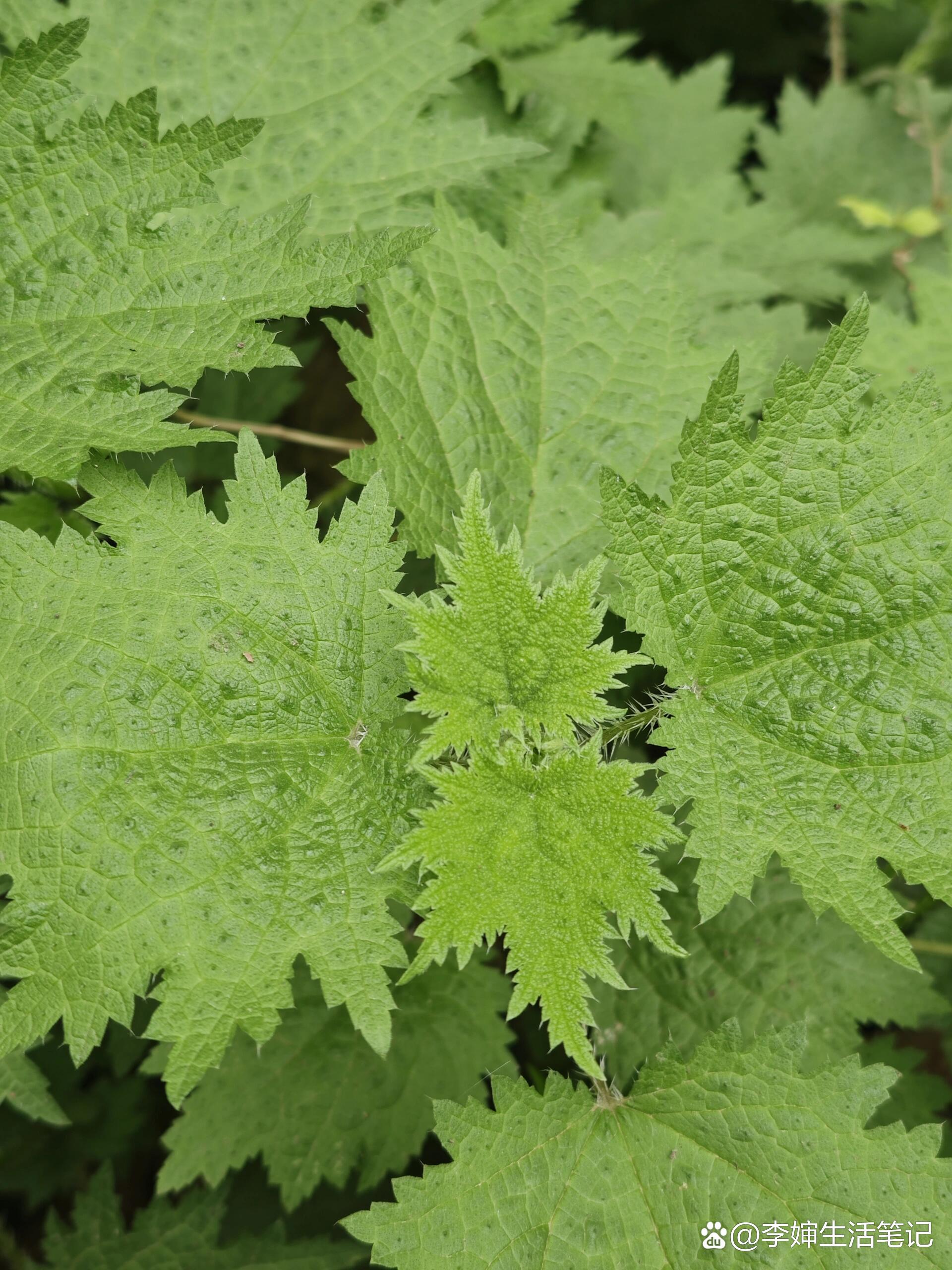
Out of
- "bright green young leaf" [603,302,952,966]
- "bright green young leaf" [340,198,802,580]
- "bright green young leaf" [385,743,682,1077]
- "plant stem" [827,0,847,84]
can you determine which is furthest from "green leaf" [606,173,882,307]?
"bright green young leaf" [385,743,682,1077]

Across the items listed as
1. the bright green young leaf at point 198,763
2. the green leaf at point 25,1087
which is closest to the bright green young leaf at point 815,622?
the bright green young leaf at point 198,763

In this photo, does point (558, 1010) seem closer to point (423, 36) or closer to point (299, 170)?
point (299, 170)

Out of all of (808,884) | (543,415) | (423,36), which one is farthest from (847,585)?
(423,36)

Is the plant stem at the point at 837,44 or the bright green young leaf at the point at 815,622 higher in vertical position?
the plant stem at the point at 837,44

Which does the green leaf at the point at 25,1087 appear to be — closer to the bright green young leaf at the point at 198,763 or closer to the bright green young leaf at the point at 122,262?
the bright green young leaf at the point at 198,763

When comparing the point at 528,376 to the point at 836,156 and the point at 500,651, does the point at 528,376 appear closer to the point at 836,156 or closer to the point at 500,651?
the point at 500,651

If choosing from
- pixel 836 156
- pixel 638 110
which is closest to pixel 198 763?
pixel 638 110

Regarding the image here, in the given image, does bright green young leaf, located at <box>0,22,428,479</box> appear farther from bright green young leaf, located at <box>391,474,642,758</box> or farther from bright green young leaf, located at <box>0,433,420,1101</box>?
bright green young leaf, located at <box>391,474,642,758</box>
